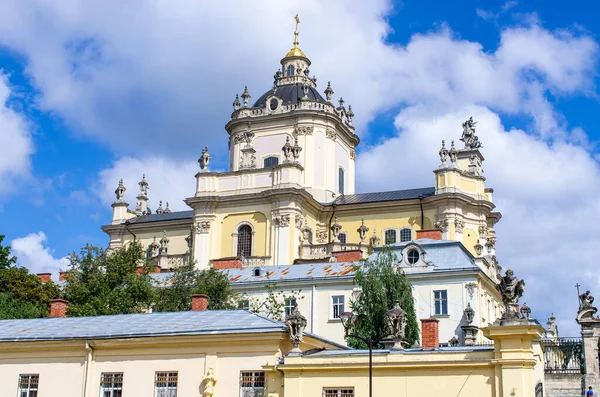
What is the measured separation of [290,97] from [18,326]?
4385 centimetres

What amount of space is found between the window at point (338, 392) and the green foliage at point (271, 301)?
19.1 metres

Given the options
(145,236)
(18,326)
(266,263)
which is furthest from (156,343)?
(145,236)

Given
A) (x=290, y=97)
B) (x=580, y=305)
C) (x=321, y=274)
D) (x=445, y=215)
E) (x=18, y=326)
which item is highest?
(x=290, y=97)

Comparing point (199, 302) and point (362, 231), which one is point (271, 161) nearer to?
point (362, 231)

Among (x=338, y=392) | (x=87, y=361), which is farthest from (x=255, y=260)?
(x=338, y=392)

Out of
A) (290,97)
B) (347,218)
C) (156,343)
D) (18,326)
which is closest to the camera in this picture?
(156,343)

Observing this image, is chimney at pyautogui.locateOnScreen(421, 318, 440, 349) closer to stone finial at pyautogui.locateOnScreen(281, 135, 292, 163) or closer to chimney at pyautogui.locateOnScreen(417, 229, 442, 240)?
chimney at pyautogui.locateOnScreen(417, 229, 442, 240)

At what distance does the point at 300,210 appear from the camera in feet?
200

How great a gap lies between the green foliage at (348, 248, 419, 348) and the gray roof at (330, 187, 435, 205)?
76.1 feet

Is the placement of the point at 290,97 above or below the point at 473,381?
above

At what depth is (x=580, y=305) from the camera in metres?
37.1

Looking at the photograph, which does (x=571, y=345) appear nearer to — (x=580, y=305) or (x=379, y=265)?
(x=580, y=305)

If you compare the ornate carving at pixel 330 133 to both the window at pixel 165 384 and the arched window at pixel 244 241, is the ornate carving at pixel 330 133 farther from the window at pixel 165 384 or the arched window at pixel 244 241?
the window at pixel 165 384

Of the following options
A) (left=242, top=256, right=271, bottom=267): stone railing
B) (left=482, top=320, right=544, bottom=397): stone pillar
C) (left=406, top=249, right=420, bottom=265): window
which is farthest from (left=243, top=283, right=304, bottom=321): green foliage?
(left=482, top=320, right=544, bottom=397): stone pillar
